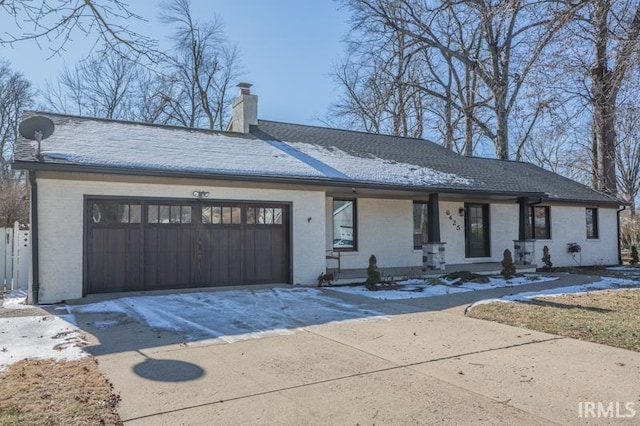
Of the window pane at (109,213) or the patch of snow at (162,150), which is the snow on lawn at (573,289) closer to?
the patch of snow at (162,150)

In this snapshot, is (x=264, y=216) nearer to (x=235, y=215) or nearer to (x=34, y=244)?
(x=235, y=215)

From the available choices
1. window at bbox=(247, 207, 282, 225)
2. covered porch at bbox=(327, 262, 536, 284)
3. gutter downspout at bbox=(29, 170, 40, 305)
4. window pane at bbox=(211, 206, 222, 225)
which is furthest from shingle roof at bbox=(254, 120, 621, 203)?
gutter downspout at bbox=(29, 170, 40, 305)

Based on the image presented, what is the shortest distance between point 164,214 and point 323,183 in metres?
3.97

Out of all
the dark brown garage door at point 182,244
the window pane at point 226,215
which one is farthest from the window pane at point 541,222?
the window pane at point 226,215

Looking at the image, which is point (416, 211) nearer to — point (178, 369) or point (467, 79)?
point (178, 369)

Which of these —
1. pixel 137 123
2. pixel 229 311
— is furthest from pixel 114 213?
pixel 137 123

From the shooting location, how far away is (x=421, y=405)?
13.1 ft

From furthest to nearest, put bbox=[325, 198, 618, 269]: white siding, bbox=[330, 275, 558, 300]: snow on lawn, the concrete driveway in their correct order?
bbox=[325, 198, 618, 269]: white siding
bbox=[330, 275, 558, 300]: snow on lawn
the concrete driveway

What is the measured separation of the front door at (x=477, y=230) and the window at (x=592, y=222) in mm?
5711

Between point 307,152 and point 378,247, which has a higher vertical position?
point 307,152

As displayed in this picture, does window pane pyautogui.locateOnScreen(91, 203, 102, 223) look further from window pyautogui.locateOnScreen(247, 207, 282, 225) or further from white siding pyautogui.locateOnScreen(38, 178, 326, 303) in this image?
window pyautogui.locateOnScreen(247, 207, 282, 225)

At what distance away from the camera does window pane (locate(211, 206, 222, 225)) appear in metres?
11.2

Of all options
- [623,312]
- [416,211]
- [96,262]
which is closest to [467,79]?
[416,211]

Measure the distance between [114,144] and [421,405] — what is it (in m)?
9.45
